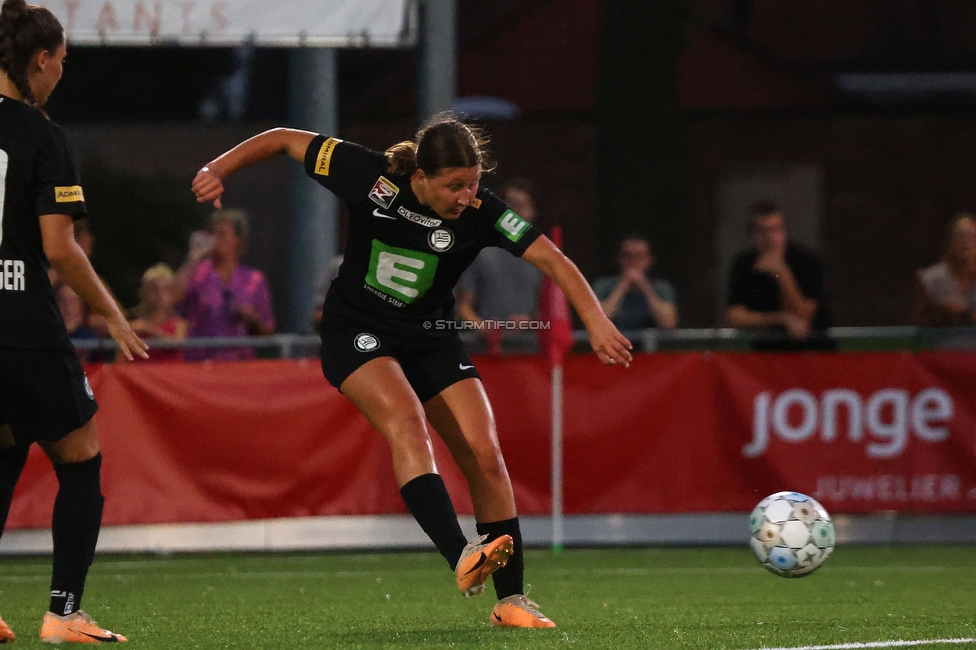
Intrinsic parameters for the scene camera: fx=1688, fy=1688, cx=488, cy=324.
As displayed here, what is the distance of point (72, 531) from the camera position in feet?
19.2

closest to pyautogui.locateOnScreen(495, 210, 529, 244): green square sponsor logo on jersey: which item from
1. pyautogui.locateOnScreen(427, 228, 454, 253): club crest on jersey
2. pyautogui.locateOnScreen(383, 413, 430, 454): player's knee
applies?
pyautogui.locateOnScreen(427, 228, 454, 253): club crest on jersey

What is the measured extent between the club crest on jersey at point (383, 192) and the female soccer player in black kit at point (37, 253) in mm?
1093

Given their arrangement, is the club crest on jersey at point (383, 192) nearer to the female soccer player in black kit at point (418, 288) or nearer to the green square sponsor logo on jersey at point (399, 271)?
the female soccer player in black kit at point (418, 288)

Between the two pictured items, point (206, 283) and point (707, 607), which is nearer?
point (707, 607)

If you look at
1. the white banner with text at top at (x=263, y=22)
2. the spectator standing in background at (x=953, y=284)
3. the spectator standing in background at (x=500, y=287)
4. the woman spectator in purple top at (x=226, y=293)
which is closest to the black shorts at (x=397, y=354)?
the spectator standing in background at (x=500, y=287)

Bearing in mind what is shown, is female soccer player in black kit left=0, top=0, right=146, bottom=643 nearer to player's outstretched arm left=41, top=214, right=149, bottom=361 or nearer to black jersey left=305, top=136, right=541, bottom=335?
player's outstretched arm left=41, top=214, right=149, bottom=361

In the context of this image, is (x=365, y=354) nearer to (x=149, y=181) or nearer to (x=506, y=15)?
(x=149, y=181)

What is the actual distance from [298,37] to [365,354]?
572 centimetres

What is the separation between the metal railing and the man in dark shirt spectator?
0.21 feet

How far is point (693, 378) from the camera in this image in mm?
10734

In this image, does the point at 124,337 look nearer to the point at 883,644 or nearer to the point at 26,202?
the point at 26,202

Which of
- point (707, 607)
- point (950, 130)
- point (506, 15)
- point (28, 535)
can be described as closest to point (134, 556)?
point (28, 535)

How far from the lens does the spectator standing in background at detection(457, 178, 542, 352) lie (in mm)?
11039

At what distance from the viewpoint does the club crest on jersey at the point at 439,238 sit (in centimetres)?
634
